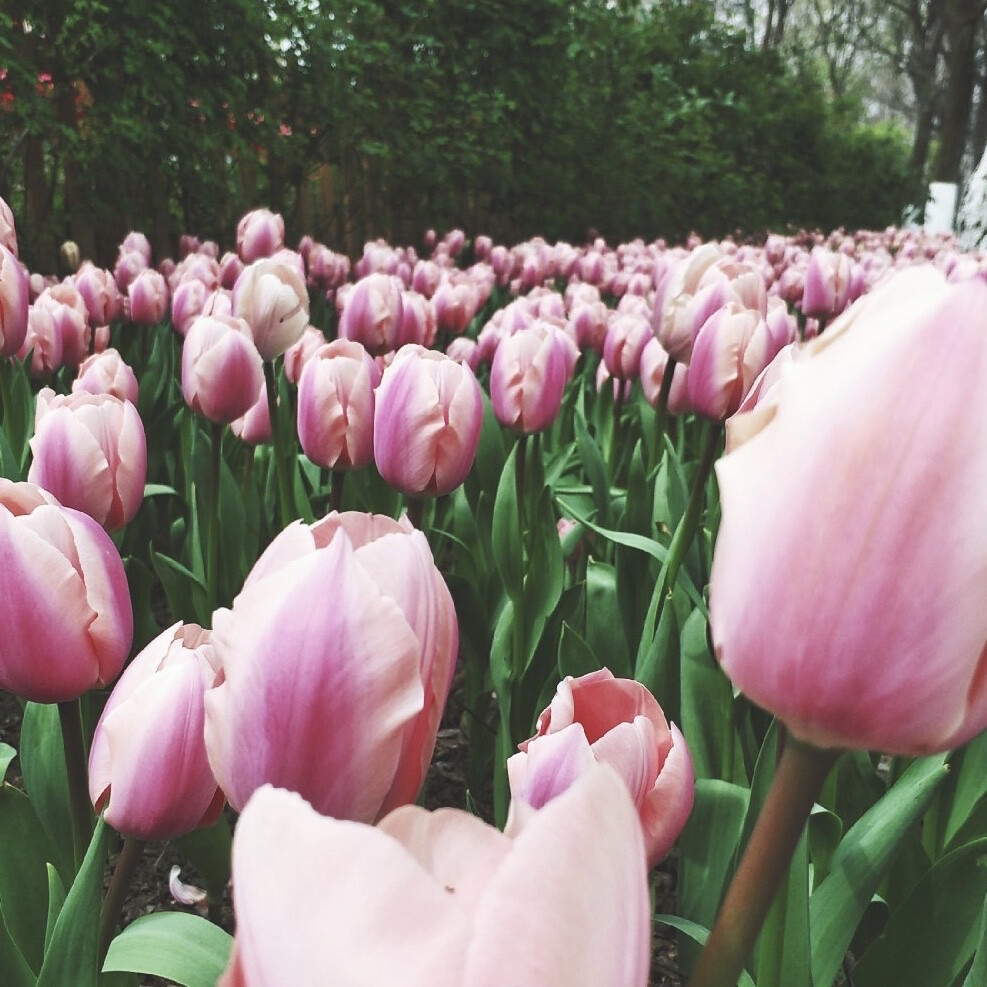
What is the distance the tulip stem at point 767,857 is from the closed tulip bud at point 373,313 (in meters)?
1.62

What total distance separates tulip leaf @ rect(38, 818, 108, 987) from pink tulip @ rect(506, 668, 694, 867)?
23 cm

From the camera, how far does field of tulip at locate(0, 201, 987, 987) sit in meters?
→ 0.27

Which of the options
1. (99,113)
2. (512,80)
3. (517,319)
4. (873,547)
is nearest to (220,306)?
(517,319)

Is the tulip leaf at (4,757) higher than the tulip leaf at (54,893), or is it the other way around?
the tulip leaf at (54,893)

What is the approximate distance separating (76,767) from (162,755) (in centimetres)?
21

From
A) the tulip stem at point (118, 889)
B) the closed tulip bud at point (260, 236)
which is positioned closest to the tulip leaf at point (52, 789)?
the tulip stem at point (118, 889)

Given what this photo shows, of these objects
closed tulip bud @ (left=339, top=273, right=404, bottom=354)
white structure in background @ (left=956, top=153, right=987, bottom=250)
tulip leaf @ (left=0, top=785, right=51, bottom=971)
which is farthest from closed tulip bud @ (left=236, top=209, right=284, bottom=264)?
white structure in background @ (left=956, top=153, right=987, bottom=250)

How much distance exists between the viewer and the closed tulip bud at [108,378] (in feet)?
4.63

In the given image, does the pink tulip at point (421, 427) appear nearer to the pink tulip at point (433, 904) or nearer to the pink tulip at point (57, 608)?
the pink tulip at point (57, 608)

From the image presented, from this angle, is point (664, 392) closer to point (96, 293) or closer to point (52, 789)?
point (52, 789)

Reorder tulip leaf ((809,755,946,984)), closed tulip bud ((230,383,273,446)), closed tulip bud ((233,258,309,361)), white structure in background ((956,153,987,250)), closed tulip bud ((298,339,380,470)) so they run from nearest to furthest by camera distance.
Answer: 1. tulip leaf ((809,755,946,984))
2. closed tulip bud ((298,339,380,470))
3. closed tulip bud ((233,258,309,361))
4. closed tulip bud ((230,383,273,446))
5. white structure in background ((956,153,987,250))

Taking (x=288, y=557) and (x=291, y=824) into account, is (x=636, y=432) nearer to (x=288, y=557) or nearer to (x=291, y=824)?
(x=288, y=557)

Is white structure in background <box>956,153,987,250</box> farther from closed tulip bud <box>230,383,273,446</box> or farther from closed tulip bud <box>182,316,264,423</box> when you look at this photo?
closed tulip bud <box>182,316,264,423</box>

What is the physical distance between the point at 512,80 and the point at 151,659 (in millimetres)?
6116
